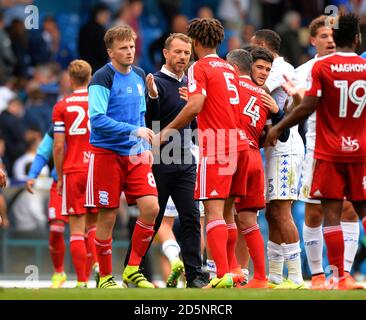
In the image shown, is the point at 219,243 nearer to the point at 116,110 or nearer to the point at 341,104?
the point at 341,104

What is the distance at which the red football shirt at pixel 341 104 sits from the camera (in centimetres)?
1104

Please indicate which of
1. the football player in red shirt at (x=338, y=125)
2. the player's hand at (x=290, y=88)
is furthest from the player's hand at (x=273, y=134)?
the player's hand at (x=290, y=88)

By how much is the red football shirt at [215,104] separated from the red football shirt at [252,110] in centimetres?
50

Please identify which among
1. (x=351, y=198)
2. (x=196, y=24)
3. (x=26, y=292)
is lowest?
(x=26, y=292)

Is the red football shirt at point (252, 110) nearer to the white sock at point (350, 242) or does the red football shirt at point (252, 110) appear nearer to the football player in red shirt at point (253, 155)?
the football player in red shirt at point (253, 155)

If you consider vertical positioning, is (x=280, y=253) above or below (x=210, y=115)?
below

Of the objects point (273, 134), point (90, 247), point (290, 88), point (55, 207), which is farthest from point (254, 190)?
point (55, 207)

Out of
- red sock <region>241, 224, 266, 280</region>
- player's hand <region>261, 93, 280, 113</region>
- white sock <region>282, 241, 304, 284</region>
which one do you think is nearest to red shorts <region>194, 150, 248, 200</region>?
red sock <region>241, 224, 266, 280</region>

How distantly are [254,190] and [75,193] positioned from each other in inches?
118

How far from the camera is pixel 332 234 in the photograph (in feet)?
36.6

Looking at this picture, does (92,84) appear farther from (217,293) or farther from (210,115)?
(217,293)

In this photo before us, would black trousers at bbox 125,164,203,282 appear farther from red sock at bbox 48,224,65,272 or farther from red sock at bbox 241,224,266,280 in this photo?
red sock at bbox 48,224,65,272
